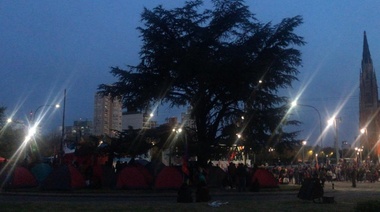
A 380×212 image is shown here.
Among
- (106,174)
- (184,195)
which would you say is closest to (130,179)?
(106,174)

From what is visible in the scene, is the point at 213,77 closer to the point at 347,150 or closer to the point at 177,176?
the point at 177,176

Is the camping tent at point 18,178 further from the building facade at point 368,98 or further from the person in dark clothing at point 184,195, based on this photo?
the building facade at point 368,98

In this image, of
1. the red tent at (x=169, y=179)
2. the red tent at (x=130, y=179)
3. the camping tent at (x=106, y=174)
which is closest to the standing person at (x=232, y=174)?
the red tent at (x=169, y=179)

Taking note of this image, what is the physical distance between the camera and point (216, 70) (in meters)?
37.1

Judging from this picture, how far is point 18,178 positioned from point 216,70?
600 inches

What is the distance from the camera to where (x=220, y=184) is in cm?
3753

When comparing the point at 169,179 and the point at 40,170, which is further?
the point at 40,170

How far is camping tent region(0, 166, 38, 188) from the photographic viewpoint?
3422 cm

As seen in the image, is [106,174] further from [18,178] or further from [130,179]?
[18,178]

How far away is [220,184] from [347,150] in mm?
124618

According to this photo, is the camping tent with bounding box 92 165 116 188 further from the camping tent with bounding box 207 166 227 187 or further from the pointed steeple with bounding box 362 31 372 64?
the pointed steeple with bounding box 362 31 372 64

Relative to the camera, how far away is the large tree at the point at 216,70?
3778cm

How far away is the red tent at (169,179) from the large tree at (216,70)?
3.44 m

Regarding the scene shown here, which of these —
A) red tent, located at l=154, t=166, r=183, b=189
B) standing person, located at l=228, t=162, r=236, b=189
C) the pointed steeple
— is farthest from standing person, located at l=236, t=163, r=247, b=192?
the pointed steeple
